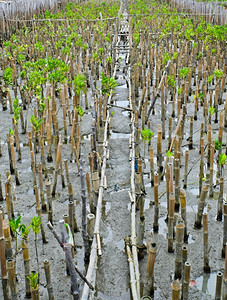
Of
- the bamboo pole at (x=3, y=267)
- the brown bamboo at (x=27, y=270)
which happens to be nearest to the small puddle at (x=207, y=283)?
the brown bamboo at (x=27, y=270)

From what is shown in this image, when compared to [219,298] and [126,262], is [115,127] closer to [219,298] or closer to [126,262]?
[126,262]

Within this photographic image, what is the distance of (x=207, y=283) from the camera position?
285 centimetres

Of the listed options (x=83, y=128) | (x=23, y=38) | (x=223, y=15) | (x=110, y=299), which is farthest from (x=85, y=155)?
(x=223, y=15)

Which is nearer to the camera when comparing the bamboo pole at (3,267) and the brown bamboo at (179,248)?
the bamboo pole at (3,267)

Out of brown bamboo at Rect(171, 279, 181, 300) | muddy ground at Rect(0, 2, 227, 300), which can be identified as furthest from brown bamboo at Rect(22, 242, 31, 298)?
brown bamboo at Rect(171, 279, 181, 300)

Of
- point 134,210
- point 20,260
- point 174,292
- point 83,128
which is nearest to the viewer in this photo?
point 174,292

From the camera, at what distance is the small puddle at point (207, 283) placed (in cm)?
280

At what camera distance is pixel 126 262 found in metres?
3.12

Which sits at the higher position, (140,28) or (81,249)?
(140,28)

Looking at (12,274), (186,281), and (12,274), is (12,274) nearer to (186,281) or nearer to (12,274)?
(12,274)

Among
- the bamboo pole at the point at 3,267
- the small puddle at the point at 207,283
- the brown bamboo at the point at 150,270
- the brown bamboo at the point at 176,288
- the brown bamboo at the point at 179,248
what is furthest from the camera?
the small puddle at the point at 207,283

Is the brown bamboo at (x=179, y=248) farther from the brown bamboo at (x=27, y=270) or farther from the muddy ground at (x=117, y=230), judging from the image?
the brown bamboo at (x=27, y=270)

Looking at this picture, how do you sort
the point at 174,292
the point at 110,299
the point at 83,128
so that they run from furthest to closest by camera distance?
the point at 83,128, the point at 110,299, the point at 174,292

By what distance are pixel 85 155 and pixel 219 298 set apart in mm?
2672
